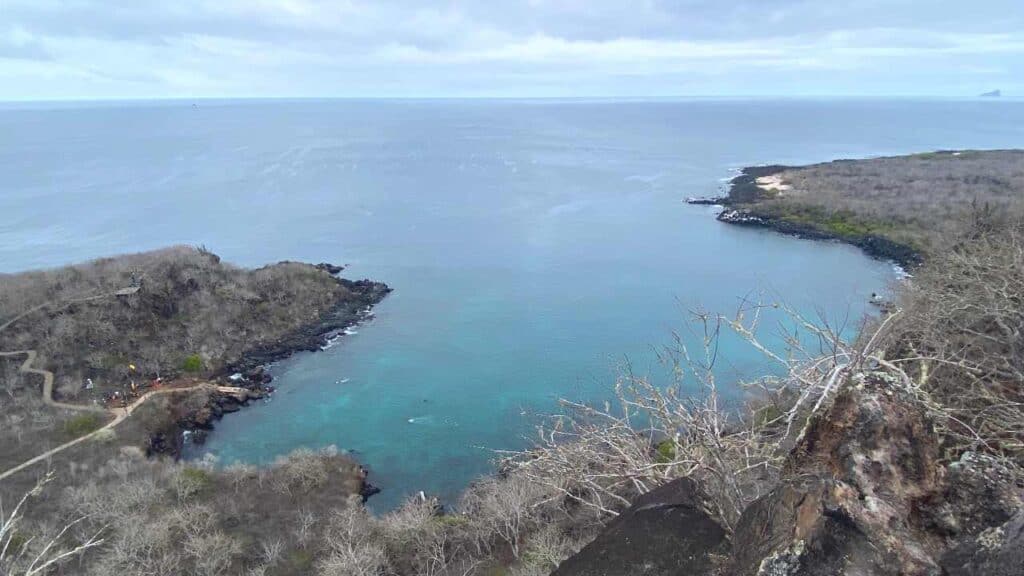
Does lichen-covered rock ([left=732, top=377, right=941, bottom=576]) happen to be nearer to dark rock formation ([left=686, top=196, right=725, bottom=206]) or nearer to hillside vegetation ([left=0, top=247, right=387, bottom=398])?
hillside vegetation ([left=0, top=247, right=387, bottom=398])

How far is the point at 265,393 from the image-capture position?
30.5 meters

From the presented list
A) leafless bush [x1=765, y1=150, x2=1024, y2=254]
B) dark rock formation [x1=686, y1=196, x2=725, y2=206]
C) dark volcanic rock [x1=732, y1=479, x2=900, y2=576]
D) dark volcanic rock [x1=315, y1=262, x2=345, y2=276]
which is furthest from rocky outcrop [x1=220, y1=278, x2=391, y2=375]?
leafless bush [x1=765, y1=150, x2=1024, y2=254]

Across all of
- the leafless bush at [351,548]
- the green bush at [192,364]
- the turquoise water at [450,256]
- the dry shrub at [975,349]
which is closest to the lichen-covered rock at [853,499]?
the dry shrub at [975,349]

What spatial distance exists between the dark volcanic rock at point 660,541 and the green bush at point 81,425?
26597 mm

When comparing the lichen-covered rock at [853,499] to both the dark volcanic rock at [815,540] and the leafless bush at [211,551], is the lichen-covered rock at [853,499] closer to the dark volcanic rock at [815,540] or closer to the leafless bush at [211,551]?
the dark volcanic rock at [815,540]

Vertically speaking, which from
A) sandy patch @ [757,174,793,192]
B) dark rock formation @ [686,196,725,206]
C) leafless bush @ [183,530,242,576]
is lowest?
leafless bush @ [183,530,242,576]

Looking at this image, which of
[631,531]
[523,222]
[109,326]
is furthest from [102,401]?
[523,222]

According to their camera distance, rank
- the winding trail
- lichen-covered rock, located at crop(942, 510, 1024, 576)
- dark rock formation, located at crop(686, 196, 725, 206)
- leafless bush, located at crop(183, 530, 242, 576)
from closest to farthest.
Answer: lichen-covered rock, located at crop(942, 510, 1024, 576) → leafless bush, located at crop(183, 530, 242, 576) → the winding trail → dark rock formation, located at crop(686, 196, 725, 206)

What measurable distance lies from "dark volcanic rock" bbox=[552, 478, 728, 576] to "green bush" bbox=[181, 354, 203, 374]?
3078cm

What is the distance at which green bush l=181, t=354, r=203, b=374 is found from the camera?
105 ft

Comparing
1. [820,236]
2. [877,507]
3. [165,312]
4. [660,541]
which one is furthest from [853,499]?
[820,236]

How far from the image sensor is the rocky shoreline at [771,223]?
1811 inches

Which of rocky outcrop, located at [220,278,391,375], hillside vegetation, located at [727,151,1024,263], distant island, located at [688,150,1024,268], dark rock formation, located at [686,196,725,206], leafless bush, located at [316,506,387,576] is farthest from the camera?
dark rock formation, located at [686,196,725,206]

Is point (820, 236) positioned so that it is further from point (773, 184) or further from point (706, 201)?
point (773, 184)
